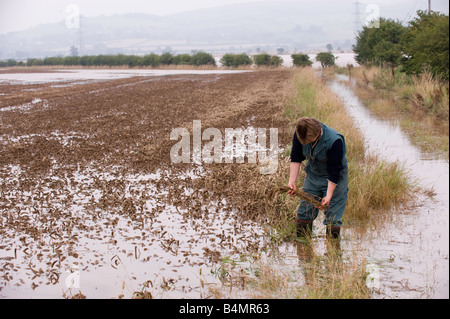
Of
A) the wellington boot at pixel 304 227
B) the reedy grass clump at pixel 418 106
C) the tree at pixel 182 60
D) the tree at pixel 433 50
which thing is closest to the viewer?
the wellington boot at pixel 304 227

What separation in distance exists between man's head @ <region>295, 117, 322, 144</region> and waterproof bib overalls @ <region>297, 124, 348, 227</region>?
18cm

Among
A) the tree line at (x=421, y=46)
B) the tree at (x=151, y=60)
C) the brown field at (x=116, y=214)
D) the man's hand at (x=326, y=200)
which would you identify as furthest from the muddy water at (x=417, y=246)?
the tree at (x=151, y=60)

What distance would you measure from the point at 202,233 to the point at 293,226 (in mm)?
1135

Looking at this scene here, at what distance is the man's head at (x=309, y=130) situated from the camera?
185 inches

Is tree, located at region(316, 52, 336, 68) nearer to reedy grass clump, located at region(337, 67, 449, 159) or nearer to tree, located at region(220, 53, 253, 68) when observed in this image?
tree, located at region(220, 53, 253, 68)

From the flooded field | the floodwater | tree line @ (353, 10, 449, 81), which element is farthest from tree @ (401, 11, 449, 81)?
the floodwater

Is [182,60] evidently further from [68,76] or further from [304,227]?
[304,227]

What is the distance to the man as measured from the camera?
15.7 feet

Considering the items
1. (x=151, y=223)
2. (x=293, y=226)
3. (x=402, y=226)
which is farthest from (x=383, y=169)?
(x=151, y=223)

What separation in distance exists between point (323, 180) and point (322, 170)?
0.12 meters

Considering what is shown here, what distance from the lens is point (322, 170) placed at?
5.15 m

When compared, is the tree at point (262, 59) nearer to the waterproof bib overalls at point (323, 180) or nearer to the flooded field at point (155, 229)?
the flooded field at point (155, 229)

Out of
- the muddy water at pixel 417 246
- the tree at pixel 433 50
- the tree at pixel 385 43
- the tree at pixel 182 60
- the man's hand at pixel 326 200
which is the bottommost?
the muddy water at pixel 417 246

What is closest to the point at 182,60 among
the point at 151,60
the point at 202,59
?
the point at 202,59
